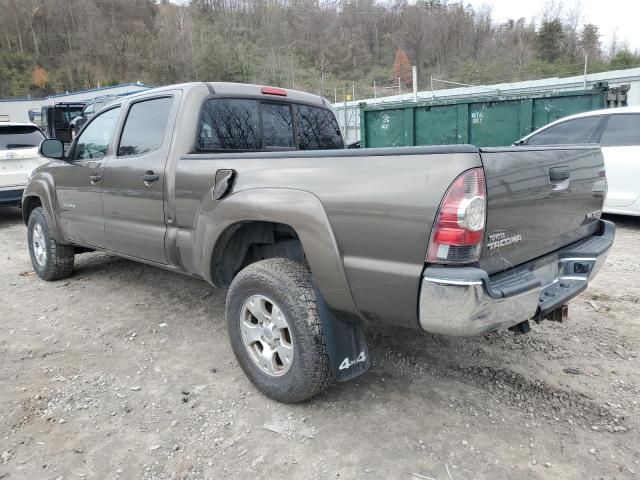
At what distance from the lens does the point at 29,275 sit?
5.58m

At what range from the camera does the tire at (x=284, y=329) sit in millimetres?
2439

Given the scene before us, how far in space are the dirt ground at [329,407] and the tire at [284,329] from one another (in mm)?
168

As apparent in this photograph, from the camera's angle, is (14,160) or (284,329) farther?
(14,160)

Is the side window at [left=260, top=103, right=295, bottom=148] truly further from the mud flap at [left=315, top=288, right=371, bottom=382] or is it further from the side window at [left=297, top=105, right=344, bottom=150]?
the mud flap at [left=315, top=288, right=371, bottom=382]

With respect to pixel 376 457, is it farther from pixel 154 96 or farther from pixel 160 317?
pixel 154 96

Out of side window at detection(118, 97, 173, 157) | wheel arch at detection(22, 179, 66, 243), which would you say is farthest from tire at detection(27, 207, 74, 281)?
side window at detection(118, 97, 173, 157)

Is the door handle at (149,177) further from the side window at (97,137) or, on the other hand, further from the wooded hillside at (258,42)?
the wooded hillside at (258,42)

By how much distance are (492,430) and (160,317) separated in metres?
2.82

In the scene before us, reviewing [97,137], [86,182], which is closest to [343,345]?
[86,182]

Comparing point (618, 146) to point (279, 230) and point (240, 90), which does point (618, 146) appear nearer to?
point (240, 90)

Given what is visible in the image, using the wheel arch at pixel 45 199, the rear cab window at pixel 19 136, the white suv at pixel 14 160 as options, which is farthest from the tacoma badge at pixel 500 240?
the rear cab window at pixel 19 136

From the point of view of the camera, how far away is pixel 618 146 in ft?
21.0

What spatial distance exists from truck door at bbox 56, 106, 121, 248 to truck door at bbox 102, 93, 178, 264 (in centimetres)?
17

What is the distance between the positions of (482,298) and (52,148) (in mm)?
4097
